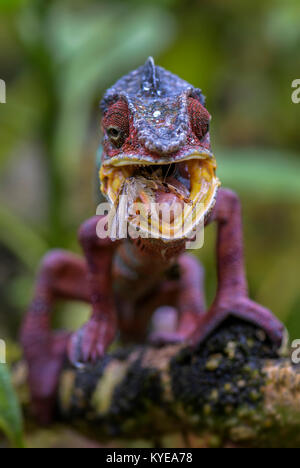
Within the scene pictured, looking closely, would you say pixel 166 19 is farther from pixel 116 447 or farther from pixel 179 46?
pixel 116 447

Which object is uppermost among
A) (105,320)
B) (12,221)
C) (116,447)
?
(12,221)

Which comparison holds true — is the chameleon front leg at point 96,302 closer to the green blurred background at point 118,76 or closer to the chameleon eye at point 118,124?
the green blurred background at point 118,76

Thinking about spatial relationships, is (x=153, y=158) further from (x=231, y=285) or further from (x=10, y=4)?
(x=10, y=4)

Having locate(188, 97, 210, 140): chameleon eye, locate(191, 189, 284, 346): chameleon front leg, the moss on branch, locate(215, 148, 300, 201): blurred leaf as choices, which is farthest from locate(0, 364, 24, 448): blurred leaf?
locate(215, 148, 300, 201): blurred leaf

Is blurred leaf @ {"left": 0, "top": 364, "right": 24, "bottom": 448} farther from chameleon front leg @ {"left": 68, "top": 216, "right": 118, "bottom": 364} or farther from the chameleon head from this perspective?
the chameleon head

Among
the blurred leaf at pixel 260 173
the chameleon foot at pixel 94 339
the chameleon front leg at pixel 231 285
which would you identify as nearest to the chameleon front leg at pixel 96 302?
the chameleon foot at pixel 94 339

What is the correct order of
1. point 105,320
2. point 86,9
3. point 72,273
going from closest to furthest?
point 105,320, point 72,273, point 86,9
